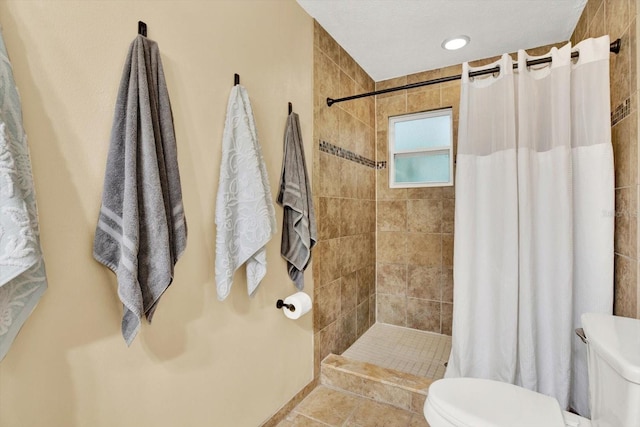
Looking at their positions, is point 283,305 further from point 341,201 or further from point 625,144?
point 625,144

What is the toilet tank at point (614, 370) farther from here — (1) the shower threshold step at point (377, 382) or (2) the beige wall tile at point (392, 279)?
(2) the beige wall tile at point (392, 279)

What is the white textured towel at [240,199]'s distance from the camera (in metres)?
1.29

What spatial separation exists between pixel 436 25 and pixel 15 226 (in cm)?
237

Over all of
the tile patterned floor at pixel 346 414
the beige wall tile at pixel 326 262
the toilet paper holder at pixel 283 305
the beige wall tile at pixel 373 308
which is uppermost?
the beige wall tile at pixel 326 262

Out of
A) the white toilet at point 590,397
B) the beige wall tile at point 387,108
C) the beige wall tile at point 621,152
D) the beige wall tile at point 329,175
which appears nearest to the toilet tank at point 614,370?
the white toilet at point 590,397

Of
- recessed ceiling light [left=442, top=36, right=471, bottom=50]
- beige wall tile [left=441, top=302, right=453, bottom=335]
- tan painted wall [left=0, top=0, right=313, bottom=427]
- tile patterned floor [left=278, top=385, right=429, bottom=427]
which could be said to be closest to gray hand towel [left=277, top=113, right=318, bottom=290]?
tan painted wall [left=0, top=0, right=313, bottom=427]

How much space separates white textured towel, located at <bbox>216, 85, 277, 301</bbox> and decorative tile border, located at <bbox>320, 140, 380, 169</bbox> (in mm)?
849

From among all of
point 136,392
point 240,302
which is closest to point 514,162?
point 240,302

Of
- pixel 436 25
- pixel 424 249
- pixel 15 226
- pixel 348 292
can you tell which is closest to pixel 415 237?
pixel 424 249

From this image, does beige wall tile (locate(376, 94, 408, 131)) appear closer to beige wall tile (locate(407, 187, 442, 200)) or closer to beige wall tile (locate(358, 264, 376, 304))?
beige wall tile (locate(407, 187, 442, 200))

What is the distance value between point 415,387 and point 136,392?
1.43 meters

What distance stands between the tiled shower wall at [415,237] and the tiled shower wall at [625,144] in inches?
48.0

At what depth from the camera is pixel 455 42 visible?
229cm

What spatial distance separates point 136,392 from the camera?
1056 mm
